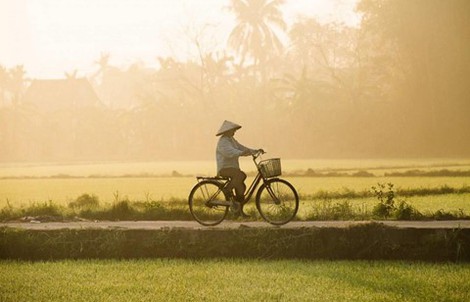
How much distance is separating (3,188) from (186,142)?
24378 millimetres

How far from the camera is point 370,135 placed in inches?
1594

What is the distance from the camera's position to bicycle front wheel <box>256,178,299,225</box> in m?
8.71

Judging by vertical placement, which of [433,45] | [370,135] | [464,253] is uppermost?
[433,45]

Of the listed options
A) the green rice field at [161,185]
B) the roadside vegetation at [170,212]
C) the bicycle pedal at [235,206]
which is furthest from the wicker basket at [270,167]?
the green rice field at [161,185]

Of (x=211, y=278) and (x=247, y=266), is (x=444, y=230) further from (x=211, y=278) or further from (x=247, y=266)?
(x=211, y=278)

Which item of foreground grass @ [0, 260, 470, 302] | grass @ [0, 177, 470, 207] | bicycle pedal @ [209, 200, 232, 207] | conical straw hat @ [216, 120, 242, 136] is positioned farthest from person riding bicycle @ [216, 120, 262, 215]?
grass @ [0, 177, 470, 207]

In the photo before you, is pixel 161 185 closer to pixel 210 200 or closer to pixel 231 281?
pixel 210 200

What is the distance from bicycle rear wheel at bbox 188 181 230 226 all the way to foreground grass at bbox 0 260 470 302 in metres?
1.06

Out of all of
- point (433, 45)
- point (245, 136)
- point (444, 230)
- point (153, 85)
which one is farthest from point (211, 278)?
point (153, 85)

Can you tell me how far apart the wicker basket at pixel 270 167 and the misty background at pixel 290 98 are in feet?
96.5

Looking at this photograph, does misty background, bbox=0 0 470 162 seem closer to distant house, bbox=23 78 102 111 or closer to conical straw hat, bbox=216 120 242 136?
distant house, bbox=23 78 102 111

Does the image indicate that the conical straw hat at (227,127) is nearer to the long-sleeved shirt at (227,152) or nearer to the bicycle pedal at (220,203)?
the long-sleeved shirt at (227,152)

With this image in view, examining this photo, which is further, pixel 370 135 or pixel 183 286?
pixel 370 135

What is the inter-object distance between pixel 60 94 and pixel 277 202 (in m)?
48.7
